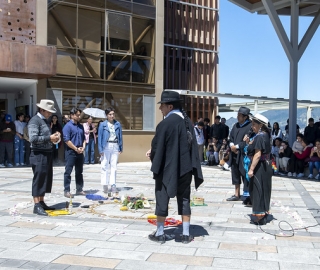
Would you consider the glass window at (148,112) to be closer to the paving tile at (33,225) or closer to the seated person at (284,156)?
the seated person at (284,156)

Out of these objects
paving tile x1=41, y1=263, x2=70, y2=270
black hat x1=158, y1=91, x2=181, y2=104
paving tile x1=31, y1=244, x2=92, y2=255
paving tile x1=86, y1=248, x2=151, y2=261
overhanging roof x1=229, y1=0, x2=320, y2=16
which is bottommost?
paving tile x1=31, y1=244, x2=92, y2=255

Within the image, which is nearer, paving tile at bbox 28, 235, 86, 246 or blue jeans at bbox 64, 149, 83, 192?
paving tile at bbox 28, 235, 86, 246

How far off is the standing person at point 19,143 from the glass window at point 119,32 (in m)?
4.95

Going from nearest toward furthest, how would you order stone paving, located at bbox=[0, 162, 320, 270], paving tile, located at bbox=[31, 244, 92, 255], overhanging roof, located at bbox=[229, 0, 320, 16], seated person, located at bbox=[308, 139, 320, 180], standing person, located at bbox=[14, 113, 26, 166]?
stone paving, located at bbox=[0, 162, 320, 270]
paving tile, located at bbox=[31, 244, 92, 255]
seated person, located at bbox=[308, 139, 320, 180]
standing person, located at bbox=[14, 113, 26, 166]
overhanging roof, located at bbox=[229, 0, 320, 16]

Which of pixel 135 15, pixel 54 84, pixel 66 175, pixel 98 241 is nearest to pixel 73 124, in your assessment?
pixel 66 175

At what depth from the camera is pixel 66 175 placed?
934 centimetres

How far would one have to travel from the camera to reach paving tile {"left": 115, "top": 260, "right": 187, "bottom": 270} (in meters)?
4.71

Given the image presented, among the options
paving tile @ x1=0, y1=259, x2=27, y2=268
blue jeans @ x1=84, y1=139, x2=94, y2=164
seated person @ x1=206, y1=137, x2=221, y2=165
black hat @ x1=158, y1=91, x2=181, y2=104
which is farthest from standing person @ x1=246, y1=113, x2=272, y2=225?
Result: blue jeans @ x1=84, y1=139, x2=94, y2=164

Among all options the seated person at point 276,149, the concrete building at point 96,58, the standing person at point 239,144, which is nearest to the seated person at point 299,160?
the seated person at point 276,149

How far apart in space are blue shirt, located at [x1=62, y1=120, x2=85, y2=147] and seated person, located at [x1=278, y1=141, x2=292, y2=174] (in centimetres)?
774

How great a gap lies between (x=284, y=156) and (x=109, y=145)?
741 cm

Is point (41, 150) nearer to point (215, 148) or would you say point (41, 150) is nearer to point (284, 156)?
point (284, 156)

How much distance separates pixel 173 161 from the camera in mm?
5621

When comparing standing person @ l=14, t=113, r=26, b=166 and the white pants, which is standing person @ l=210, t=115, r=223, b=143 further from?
the white pants
